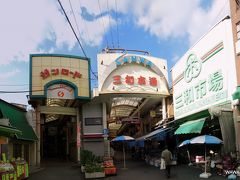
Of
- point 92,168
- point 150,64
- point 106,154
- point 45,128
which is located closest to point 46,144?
point 45,128

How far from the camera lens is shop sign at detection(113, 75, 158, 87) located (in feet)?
104

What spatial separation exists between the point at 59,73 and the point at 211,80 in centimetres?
1477

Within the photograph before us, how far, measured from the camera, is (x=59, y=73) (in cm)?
3117

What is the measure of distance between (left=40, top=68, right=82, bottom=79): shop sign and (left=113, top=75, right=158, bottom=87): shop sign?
10.8 ft

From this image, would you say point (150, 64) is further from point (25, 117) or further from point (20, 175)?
point (20, 175)

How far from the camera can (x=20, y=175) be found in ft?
62.2

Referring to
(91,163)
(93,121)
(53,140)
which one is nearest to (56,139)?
(53,140)

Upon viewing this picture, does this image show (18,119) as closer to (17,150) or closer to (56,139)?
(17,150)

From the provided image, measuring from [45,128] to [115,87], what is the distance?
2233cm

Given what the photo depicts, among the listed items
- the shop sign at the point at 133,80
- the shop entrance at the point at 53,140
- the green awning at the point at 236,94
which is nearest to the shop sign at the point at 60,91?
the shop sign at the point at 133,80

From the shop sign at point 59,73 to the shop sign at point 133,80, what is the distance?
3.28 metres

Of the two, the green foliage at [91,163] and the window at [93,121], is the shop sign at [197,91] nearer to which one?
the green foliage at [91,163]

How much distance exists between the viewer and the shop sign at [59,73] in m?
30.6

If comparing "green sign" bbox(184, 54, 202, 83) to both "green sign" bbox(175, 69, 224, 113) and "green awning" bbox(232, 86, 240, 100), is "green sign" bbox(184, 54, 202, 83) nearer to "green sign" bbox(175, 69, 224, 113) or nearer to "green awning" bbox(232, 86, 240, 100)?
"green sign" bbox(175, 69, 224, 113)
